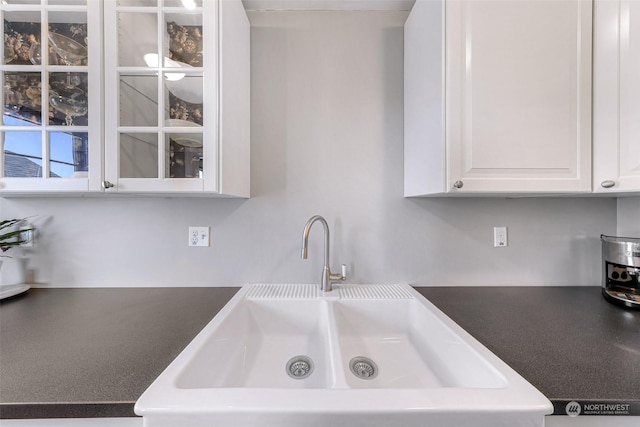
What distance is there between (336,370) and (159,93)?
3.67ft

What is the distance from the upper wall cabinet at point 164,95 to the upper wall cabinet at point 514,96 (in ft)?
2.80

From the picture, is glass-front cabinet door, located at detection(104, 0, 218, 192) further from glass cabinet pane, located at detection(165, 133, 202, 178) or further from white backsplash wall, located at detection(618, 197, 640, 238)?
white backsplash wall, located at detection(618, 197, 640, 238)

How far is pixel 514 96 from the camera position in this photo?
0.96 m

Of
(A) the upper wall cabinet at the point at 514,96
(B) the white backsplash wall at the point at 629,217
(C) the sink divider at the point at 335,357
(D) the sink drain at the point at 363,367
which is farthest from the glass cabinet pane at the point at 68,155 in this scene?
(B) the white backsplash wall at the point at 629,217

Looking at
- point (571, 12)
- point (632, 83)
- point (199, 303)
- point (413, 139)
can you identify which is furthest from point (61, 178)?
point (632, 83)

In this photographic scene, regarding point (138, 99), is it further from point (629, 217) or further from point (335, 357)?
point (629, 217)

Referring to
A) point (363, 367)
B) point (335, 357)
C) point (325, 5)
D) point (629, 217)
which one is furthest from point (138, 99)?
point (629, 217)

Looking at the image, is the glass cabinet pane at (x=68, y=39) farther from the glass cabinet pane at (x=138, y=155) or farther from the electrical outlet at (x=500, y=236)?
the electrical outlet at (x=500, y=236)

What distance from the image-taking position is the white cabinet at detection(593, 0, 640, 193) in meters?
0.92

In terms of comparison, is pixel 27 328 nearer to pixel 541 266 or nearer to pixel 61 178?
pixel 61 178

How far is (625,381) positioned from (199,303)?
52.8 inches

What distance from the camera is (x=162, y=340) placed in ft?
2.65

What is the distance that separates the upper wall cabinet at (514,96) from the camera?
3.13ft

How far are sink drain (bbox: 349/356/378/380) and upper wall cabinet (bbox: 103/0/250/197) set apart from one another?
2.70 ft
